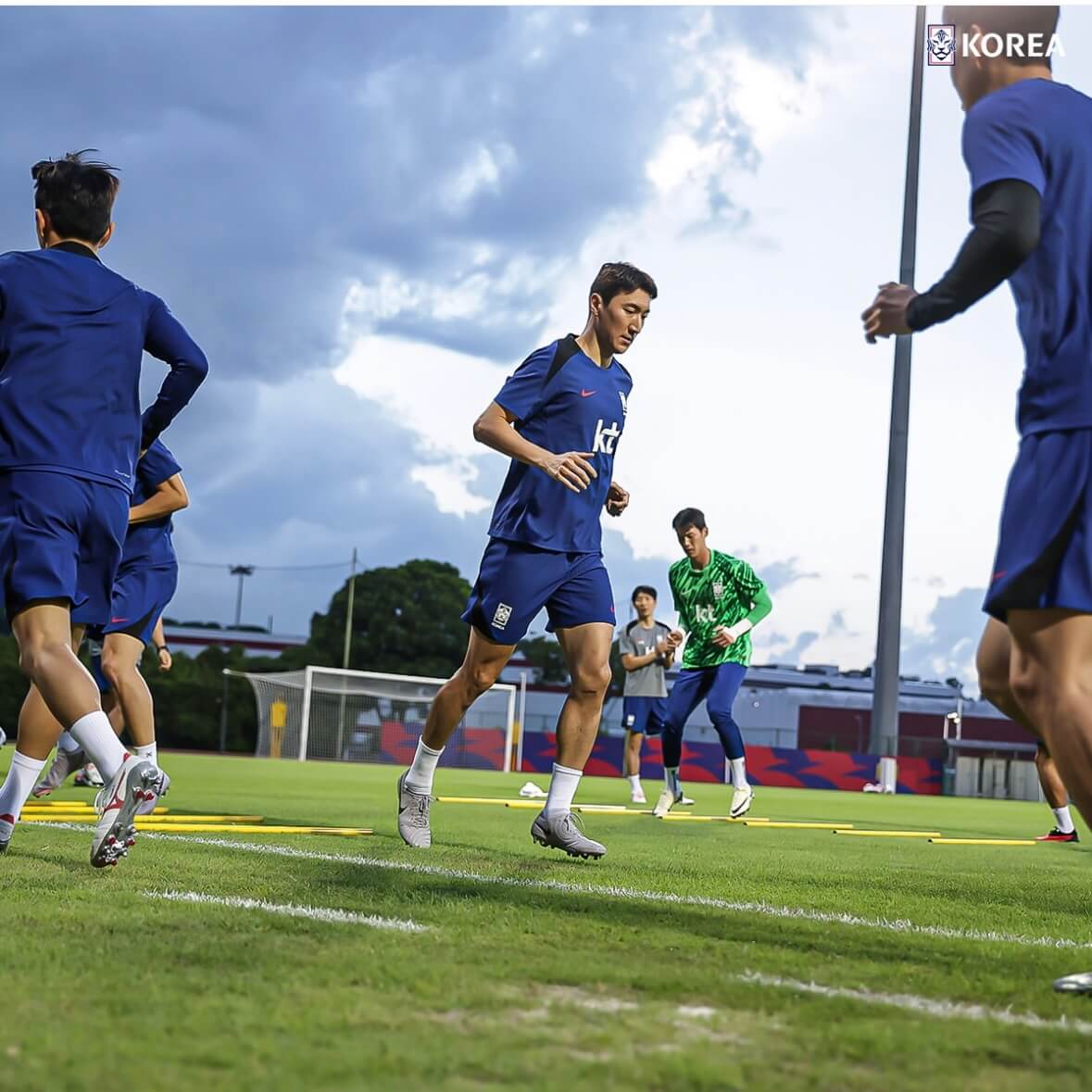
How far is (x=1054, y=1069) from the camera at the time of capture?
244 centimetres

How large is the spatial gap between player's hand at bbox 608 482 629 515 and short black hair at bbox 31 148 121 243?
8.62ft

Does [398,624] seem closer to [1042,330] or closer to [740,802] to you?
[740,802]

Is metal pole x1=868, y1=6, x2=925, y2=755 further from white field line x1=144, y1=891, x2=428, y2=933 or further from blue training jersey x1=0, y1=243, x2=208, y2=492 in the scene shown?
white field line x1=144, y1=891, x2=428, y2=933

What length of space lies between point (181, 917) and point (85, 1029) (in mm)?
1359

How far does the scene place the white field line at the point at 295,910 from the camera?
3838mm

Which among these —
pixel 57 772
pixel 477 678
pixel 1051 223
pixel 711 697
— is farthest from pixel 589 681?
pixel 711 697

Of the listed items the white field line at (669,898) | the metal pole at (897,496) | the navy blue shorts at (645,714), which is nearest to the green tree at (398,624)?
the metal pole at (897,496)

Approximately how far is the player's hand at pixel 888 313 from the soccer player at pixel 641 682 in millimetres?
12012

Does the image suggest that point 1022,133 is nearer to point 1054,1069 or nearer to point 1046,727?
point 1046,727

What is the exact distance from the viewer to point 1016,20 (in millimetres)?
3562

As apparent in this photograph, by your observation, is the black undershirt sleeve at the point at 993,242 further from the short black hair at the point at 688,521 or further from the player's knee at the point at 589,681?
the short black hair at the point at 688,521

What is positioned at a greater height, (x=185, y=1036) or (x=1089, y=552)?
(x=1089, y=552)

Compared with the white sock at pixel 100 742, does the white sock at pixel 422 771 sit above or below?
below

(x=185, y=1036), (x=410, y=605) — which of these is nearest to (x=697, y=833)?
(x=185, y=1036)
